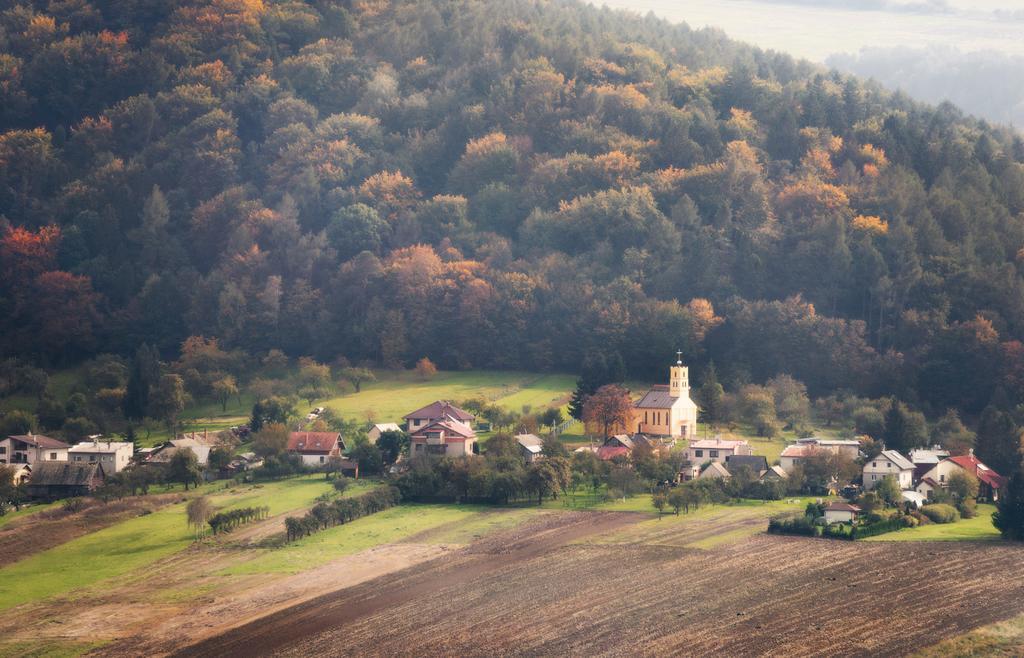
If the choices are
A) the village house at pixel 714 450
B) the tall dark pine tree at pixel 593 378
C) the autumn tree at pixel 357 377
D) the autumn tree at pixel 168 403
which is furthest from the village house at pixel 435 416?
the autumn tree at pixel 168 403

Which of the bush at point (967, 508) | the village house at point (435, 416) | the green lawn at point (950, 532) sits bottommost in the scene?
the green lawn at point (950, 532)

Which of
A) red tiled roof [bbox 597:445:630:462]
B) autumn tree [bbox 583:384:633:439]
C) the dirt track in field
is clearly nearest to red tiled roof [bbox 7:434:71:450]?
autumn tree [bbox 583:384:633:439]

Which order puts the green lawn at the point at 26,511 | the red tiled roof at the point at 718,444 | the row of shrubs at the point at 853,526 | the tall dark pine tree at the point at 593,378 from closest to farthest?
the row of shrubs at the point at 853,526
the green lawn at the point at 26,511
the red tiled roof at the point at 718,444
the tall dark pine tree at the point at 593,378

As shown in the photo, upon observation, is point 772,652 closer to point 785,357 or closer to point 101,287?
point 785,357

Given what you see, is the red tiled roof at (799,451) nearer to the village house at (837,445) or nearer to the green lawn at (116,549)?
the village house at (837,445)

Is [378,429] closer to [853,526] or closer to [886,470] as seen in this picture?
[886,470]

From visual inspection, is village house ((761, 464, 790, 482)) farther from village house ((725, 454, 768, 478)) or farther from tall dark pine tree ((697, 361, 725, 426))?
tall dark pine tree ((697, 361, 725, 426))

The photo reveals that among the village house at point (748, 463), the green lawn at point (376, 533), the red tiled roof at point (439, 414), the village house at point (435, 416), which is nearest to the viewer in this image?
the green lawn at point (376, 533)

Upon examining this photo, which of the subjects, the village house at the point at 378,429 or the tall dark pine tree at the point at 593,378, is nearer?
the village house at the point at 378,429
